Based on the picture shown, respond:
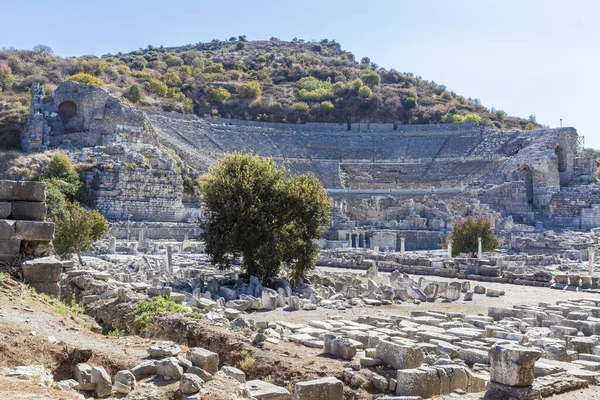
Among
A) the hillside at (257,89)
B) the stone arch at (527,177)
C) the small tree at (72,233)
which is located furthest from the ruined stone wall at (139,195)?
the stone arch at (527,177)

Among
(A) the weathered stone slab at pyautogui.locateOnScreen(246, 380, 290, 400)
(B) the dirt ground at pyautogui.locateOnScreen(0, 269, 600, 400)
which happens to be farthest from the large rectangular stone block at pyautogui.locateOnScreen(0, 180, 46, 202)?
(A) the weathered stone slab at pyautogui.locateOnScreen(246, 380, 290, 400)

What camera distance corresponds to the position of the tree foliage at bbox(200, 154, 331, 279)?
1869 centimetres

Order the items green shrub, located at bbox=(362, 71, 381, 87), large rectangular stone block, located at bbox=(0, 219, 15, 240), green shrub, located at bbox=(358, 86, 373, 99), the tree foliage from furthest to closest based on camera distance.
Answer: green shrub, located at bbox=(362, 71, 381, 87) → green shrub, located at bbox=(358, 86, 373, 99) → the tree foliage → large rectangular stone block, located at bbox=(0, 219, 15, 240)

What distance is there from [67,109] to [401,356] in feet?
171

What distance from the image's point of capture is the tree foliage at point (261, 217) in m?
18.7

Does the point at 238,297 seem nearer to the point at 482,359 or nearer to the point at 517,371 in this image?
the point at 482,359

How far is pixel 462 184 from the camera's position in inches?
2125

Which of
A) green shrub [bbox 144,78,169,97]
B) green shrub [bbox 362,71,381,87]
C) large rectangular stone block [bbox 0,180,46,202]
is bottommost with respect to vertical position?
large rectangular stone block [bbox 0,180,46,202]

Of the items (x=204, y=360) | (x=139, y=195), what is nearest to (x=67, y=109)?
(x=139, y=195)

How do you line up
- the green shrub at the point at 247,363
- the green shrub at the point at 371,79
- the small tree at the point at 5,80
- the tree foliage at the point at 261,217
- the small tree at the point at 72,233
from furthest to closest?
the green shrub at the point at 371,79 → the small tree at the point at 5,80 → the small tree at the point at 72,233 → the tree foliage at the point at 261,217 → the green shrub at the point at 247,363

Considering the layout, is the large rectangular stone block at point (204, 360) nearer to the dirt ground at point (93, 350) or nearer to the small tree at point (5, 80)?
the dirt ground at point (93, 350)

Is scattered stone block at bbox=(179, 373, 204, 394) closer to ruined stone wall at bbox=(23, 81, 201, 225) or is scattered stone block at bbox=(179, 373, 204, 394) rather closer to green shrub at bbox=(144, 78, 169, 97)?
ruined stone wall at bbox=(23, 81, 201, 225)

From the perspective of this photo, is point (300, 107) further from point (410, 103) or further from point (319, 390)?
point (319, 390)

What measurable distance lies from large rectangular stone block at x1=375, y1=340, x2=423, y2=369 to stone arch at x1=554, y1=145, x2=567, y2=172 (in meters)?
55.3
